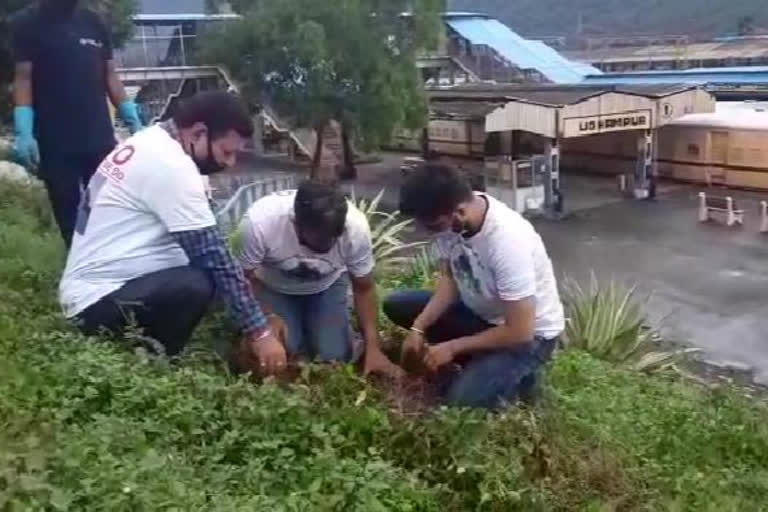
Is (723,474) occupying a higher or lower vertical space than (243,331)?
lower

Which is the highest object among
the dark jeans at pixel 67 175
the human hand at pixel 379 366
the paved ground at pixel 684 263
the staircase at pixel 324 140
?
the dark jeans at pixel 67 175

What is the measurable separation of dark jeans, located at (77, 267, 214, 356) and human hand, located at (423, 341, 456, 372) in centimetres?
94

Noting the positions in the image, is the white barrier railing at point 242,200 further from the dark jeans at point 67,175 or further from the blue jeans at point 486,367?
the blue jeans at point 486,367

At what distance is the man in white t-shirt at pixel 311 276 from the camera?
4273mm

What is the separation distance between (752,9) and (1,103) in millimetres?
63837

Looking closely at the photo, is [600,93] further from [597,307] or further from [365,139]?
[597,307]

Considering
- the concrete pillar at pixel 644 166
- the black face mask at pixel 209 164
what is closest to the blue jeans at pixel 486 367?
the black face mask at pixel 209 164

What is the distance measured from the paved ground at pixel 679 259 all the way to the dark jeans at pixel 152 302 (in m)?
8.15

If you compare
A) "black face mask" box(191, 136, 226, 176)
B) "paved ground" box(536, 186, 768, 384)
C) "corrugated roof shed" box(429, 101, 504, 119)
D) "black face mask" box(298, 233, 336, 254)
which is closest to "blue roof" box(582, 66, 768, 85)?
"corrugated roof shed" box(429, 101, 504, 119)

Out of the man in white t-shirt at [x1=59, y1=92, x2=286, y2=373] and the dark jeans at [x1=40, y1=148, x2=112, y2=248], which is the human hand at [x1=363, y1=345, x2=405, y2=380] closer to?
the man in white t-shirt at [x1=59, y1=92, x2=286, y2=373]

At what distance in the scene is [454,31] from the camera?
36.3 meters

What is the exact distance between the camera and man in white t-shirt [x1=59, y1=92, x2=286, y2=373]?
360 centimetres

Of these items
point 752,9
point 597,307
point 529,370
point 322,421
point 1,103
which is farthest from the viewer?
point 752,9

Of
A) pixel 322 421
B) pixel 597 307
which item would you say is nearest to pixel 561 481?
pixel 322 421
